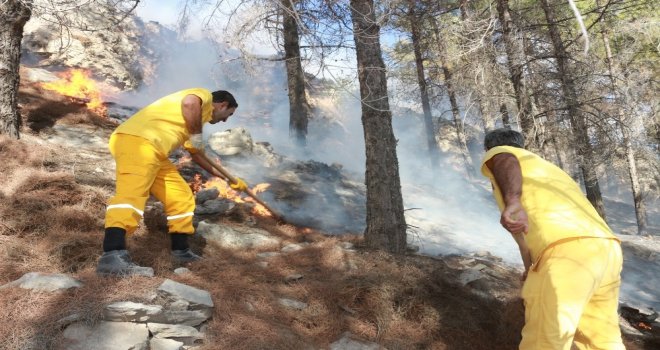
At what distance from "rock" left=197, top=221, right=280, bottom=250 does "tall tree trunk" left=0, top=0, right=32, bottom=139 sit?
3369 mm

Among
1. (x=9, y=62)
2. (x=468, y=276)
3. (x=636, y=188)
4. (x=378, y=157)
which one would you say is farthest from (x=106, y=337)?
(x=636, y=188)

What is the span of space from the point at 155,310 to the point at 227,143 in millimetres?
7493

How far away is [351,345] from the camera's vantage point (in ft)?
9.00

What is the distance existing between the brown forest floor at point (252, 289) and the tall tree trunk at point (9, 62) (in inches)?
43.4

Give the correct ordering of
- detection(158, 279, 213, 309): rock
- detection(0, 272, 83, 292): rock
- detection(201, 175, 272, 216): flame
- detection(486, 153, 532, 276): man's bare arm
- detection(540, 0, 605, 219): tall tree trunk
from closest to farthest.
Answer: detection(486, 153, 532, 276): man's bare arm, detection(0, 272, 83, 292): rock, detection(158, 279, 213, 309): rock, detection(201, 175, 272, 216): flame, detection(540, 0, 605, 219): tall tree trunk

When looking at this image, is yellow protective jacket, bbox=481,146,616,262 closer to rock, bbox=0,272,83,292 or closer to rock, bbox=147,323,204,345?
rock, bbox=147,323,204,345

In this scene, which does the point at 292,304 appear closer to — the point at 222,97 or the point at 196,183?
the point at 222,97

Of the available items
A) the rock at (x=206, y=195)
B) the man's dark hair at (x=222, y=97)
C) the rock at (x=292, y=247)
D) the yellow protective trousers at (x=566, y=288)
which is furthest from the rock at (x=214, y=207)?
the yellow protective trousers at (x=566, y=288)

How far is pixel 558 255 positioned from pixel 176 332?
219 centimetres

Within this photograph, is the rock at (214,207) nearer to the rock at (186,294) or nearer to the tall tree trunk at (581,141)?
the rock at (186,294)

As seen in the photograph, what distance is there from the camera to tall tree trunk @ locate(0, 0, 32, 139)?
579 cm

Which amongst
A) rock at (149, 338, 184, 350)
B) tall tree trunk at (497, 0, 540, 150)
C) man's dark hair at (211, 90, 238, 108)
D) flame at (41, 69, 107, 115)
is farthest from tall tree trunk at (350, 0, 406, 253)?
flame at (41, 69, 107, 115)

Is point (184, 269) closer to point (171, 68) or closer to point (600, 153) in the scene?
point (600, 153)

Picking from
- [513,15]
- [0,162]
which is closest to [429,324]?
[0,162]
